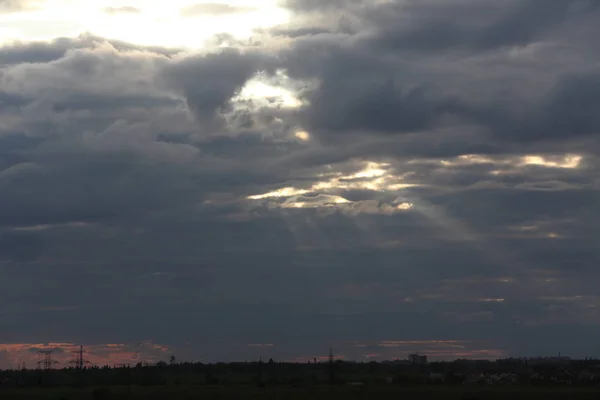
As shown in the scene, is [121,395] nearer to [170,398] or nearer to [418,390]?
[170,398]

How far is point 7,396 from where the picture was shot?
176m

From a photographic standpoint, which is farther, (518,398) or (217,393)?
(217,393)

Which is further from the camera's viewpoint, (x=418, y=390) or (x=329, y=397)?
(x=418, y=390)

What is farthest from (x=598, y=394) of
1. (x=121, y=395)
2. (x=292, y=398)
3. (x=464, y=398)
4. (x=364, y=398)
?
(x=121, y=395)

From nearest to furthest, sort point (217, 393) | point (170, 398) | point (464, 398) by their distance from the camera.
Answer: point (464, 398) → point (170, 398) → point (217, 393)

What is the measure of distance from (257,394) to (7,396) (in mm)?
45816

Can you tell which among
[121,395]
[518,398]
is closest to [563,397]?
[518,398]

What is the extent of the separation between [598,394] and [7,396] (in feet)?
342

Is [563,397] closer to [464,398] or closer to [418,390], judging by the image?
[464,398]

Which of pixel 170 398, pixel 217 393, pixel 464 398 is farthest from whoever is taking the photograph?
pixel 217 393

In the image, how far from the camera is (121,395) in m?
172

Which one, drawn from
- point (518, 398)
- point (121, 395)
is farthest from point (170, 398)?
point (518, 398)

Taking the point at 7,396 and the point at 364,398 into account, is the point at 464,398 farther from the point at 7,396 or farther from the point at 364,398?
the point at 7,396

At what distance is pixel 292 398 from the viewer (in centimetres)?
16050
